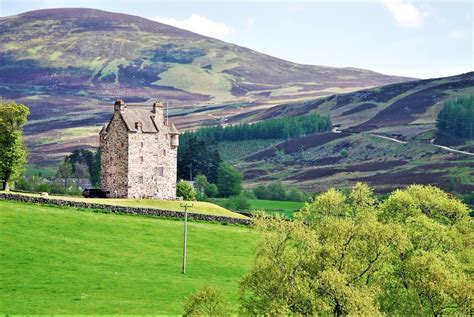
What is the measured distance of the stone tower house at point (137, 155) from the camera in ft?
331

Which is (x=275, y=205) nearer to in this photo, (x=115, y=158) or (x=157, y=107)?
(x=157, y=107)

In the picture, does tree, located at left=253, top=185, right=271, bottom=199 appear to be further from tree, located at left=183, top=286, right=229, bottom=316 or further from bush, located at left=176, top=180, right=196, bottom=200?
tree, located at left=183, top=286, right=229, bottom=316

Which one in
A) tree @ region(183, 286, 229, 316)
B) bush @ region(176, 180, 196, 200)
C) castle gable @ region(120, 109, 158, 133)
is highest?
castle gable @ region(120, 109, 158, 133)

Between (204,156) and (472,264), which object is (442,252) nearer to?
(472,264)

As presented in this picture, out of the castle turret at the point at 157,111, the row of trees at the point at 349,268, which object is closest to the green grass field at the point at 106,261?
the row of trees at the point at 349,268

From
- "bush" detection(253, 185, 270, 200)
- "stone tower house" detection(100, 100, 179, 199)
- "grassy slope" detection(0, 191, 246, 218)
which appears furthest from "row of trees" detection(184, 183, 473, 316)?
"bush" detection(253, 185, 270, 200)

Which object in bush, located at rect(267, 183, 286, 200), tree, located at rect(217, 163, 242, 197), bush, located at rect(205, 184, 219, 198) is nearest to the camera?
bush, located at rect(205, 184, 219, 198)

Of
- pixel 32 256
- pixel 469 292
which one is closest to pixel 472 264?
pixel 469 292

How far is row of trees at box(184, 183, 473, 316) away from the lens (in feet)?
149

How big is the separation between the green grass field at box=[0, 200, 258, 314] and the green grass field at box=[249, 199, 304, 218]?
5397 cm

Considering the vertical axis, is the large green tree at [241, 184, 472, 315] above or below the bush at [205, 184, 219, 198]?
above

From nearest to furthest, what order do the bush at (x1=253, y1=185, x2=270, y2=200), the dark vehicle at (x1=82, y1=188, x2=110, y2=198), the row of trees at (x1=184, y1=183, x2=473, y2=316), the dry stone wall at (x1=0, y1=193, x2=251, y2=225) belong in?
the row of trees at (x1=184, y1=183, x2=473, y2=316) < the dry stone wall at (x1=0, y1=193, x2=251, y2=225) < the dark vehicle at (x1=82, y1=188, x2=110, y2=198) < the bush at (x1=253, y1=185, x2=270, y2=200)

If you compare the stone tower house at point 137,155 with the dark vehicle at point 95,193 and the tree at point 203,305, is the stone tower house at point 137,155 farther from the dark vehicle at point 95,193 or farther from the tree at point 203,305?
the tree at point 203,305

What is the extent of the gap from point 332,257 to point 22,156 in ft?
193
